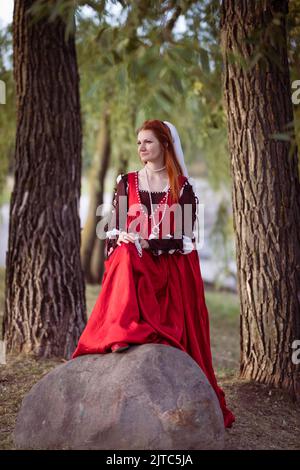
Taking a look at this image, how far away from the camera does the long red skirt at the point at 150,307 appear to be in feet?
11.0

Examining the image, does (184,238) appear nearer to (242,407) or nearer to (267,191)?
(267,191)

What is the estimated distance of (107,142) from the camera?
372 inches

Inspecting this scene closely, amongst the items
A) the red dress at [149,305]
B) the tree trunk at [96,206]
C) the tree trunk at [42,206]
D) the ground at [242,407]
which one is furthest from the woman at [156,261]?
the tree trunk at [96,206]

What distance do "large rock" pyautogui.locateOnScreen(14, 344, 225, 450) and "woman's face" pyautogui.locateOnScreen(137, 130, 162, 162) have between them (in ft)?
3.44

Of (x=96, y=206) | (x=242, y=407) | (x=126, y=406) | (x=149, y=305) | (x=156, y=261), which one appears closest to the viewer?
(x=126, y=406)

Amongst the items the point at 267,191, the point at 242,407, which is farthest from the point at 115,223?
the point at 242,407

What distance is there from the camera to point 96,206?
30.5ft

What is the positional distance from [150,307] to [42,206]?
1.58 meters

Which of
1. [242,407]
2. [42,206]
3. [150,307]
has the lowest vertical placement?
[242,407]

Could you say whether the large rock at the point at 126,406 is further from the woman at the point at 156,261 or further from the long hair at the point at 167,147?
the long hair at the point at 167,147

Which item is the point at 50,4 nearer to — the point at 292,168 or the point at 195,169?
the point at 292,168

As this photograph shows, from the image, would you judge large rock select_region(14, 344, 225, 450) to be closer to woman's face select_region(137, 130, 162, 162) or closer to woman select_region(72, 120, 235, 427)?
woman select_region(72, 120, 235, 427)

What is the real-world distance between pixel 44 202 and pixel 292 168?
176 cm

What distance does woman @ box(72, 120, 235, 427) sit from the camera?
3420mm
